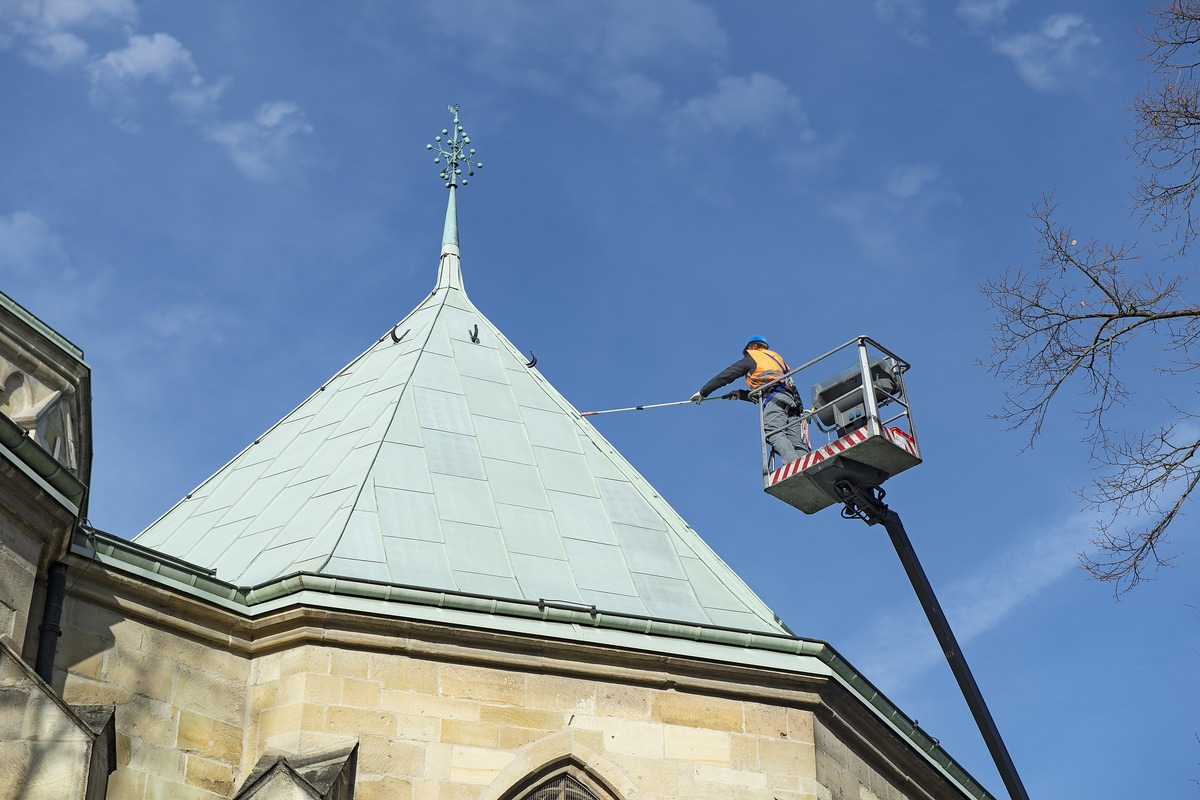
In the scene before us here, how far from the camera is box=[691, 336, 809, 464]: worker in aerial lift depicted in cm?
1702

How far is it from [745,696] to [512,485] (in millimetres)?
3136

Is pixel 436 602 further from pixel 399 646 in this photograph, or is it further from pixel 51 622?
pixel 51 622

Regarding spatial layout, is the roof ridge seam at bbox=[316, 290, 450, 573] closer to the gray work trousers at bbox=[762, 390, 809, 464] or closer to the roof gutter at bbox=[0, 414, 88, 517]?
the roof gutter at bbox=[0, 414, 88, 517]

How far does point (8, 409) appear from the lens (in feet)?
43.9

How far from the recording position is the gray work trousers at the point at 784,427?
1695 centimetres

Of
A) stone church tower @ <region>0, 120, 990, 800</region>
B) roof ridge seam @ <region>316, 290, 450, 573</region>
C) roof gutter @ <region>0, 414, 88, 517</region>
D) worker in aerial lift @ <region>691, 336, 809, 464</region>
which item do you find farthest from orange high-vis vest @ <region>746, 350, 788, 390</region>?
roof gutter @ <region>0, 414, 88, 517</region>

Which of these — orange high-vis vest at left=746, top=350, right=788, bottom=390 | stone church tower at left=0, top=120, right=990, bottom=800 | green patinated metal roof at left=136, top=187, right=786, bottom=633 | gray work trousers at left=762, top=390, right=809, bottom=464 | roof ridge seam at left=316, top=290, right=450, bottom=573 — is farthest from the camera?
orange high-vis vest at left=746, top=350, right=788, bottom=390

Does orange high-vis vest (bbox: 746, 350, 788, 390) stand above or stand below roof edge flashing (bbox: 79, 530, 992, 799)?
above

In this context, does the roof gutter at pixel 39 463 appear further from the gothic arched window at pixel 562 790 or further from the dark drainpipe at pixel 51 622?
the gothic arched window at pixel 562 790

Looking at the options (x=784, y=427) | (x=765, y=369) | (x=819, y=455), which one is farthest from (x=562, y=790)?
(x=765, y=369)

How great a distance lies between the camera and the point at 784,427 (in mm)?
17078

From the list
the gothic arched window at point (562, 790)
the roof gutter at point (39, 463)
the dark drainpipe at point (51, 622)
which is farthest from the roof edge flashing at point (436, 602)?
the gothic arched window at point (562, 790)

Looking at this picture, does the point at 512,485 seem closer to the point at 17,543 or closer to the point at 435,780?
the point at 435,780

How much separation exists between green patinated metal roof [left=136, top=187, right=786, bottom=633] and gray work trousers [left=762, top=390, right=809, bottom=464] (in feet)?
3.85
